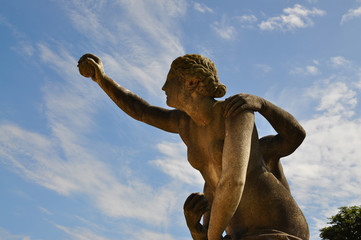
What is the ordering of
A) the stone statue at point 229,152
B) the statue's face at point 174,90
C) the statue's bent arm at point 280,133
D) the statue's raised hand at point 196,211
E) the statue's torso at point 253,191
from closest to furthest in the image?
the stone statue at point 229,152, the statue's torso at point 253,191, the statue's raised hand at point 196,211, the statue's bent arm at point 280,133, the statue's face at point 174,90

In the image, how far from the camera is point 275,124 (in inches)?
202

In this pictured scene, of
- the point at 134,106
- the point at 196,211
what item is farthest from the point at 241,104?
the point at 134,106

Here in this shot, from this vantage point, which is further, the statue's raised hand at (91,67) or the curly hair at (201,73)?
the statue's raised hand at (91,67)

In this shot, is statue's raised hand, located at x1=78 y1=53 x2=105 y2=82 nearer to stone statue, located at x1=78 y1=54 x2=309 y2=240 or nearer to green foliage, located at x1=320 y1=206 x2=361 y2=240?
stone statue, located at x1=78 y1=54 x2=309 y2=240

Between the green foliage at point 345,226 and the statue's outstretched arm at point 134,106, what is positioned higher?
the green foliage at point 345,226

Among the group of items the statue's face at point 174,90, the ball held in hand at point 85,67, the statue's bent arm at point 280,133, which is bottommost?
the statue's bent arm at point 280,133

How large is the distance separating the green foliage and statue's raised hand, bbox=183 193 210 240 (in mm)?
32544

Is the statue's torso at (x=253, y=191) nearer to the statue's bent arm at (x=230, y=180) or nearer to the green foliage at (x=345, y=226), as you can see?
the statue's bent arm at (x=230, y=180)

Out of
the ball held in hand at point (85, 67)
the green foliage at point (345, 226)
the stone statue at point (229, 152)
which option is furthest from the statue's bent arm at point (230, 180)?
the green foliage at point (345, 226)

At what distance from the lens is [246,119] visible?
464 centimetres

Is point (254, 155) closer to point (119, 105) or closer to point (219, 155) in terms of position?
point (219, 155)

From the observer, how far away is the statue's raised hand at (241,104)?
4680mm

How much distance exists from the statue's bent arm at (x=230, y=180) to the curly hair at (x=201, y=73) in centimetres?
84

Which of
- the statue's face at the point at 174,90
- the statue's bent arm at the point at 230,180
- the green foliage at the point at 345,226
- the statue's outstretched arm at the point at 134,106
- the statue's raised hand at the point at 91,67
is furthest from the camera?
the green foliage at the point at 345,226
